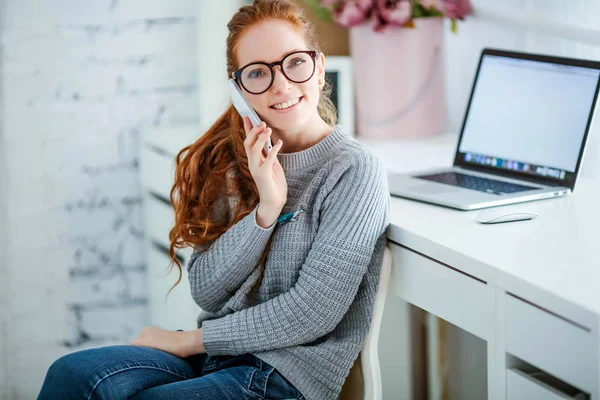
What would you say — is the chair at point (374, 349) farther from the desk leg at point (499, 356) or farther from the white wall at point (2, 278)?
the white wall at point (2, 278)

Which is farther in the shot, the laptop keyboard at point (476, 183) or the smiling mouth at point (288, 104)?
the laptop keyboard at point (476, 183)

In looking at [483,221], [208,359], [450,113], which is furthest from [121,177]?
[483,221]

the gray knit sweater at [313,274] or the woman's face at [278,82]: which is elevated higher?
the woman's face at [278,82]

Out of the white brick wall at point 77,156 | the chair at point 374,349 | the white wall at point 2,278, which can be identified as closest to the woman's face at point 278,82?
the chair at point 374,349

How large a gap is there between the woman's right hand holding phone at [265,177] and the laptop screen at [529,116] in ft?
1.69

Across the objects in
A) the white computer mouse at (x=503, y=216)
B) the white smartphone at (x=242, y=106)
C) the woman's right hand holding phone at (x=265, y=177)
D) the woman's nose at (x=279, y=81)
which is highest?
the woman's nose at (x=279, y=81)

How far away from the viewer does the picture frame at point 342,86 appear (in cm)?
195

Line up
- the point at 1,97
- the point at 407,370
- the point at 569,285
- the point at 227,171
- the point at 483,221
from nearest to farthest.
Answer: the point at 569,285, the point at 483,221, the point at 227,171, the point at 407,370, the point at 1,97

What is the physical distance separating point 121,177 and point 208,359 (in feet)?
3.51

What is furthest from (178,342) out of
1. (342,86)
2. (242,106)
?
(342,86)

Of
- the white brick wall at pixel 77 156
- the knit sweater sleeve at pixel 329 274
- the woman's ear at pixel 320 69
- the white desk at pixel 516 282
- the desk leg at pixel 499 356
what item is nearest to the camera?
the white desk at pixel 516 282

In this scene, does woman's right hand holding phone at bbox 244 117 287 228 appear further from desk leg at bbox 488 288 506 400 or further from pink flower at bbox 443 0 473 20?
pink flower at bbox 443 0 473 20

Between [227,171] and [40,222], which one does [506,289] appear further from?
[40,222]

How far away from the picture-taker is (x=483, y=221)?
1.15 meters
